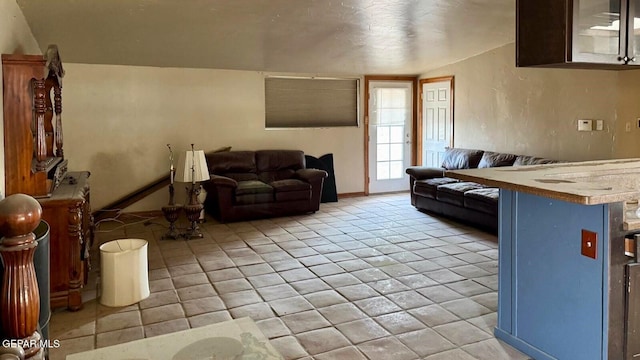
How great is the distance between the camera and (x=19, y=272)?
1.32 meters

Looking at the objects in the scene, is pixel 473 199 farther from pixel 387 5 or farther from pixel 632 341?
pixel 632 341

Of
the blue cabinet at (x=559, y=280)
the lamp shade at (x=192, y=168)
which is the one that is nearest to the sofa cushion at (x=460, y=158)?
the lamp shade at (x=192, y=168)

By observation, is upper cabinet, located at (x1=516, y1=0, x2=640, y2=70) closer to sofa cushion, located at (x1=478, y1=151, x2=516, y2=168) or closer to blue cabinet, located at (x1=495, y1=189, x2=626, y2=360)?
blue cabinet, located at (x1=495, y1=189, x2=626, y2=360)

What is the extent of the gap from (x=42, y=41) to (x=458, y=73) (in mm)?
5485

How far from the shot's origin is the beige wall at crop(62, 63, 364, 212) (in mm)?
6469

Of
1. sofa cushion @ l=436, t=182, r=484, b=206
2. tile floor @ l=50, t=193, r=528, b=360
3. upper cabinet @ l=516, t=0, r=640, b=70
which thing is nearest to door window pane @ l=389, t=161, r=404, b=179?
sofa cushion @ l=436, t=182, r=484, b=206

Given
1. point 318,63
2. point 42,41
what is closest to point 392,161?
point 318,63

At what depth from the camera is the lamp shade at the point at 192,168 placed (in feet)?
18.7

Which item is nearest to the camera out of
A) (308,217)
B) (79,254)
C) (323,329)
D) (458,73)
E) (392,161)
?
(323,329)

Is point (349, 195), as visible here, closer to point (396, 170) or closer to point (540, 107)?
point (396, 170)

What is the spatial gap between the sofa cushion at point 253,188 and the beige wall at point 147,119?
0.97 meters

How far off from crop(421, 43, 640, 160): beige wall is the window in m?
1.54

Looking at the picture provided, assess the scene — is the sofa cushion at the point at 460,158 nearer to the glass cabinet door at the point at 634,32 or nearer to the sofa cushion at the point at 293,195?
the sofa cushion at the point at 293,195

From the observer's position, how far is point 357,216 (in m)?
6.71
